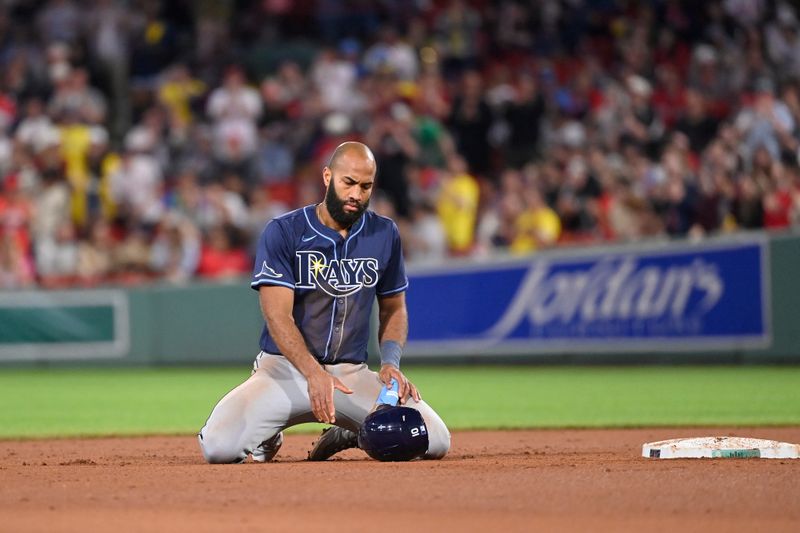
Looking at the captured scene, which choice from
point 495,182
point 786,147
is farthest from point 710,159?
point 495,182

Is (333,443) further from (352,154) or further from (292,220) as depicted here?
→ (352,154)

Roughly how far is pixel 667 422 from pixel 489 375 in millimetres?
6156

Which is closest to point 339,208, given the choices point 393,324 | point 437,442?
point 393,324

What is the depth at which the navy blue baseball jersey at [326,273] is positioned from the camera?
7371 millimetres

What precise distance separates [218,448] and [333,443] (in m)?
0.79

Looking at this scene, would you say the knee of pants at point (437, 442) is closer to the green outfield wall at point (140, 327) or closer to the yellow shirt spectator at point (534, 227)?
the yellow shirt spectator at point (534, 227)

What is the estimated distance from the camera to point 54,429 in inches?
427

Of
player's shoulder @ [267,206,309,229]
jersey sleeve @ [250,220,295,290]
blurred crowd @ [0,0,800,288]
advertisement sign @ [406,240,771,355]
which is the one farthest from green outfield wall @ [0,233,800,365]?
jersey sleeve @ [250,220,295,290]

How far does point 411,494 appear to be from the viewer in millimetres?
5961

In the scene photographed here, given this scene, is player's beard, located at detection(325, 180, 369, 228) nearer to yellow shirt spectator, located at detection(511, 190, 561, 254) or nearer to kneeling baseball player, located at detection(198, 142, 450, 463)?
kneeling baseball player, located at detection(198, 142, 450, 463)

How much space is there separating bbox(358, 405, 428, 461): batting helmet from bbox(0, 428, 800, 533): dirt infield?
0.10 m

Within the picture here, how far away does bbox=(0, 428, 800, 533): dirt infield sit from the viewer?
5.22 metres

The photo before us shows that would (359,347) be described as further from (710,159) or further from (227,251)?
(227,251)

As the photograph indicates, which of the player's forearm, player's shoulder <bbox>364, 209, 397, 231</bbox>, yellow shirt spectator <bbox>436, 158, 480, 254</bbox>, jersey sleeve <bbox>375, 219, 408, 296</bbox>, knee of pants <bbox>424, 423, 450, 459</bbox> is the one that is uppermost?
yellow shirt spectator <bbox>436, 158, 480, 254</bbox>
